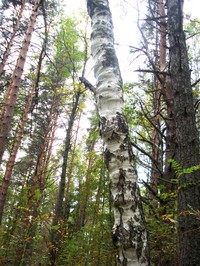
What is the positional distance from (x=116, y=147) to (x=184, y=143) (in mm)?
1228

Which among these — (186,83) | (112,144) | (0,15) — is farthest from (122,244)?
(0,15)

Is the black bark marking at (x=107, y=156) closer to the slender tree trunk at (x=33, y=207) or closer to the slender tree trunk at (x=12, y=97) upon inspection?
the slender tree trunk at (x=33, y=207)

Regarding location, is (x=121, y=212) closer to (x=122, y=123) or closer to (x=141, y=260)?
(x=141, y=260)

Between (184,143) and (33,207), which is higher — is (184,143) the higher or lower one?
the higher one

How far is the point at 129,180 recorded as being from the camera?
1818mm

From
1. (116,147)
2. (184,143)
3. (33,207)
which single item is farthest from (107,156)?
(33,207)

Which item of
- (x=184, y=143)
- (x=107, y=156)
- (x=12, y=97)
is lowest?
(x=107, y=156)

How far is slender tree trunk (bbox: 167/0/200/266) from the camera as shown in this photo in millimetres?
2363

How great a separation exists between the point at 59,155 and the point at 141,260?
20254 mm

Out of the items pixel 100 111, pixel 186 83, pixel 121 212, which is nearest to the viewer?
pixel 121 212


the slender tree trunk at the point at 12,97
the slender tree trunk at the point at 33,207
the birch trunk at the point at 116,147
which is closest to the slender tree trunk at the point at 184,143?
the birch trunk at the point at 116,147

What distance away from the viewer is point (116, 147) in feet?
6.40

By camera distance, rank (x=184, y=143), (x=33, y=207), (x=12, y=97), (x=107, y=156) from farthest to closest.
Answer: (x=12, y=97), (x=33, y=207), (x=184, y=143), (x=107, y=156)

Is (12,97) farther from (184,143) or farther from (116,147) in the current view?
(116,147)
